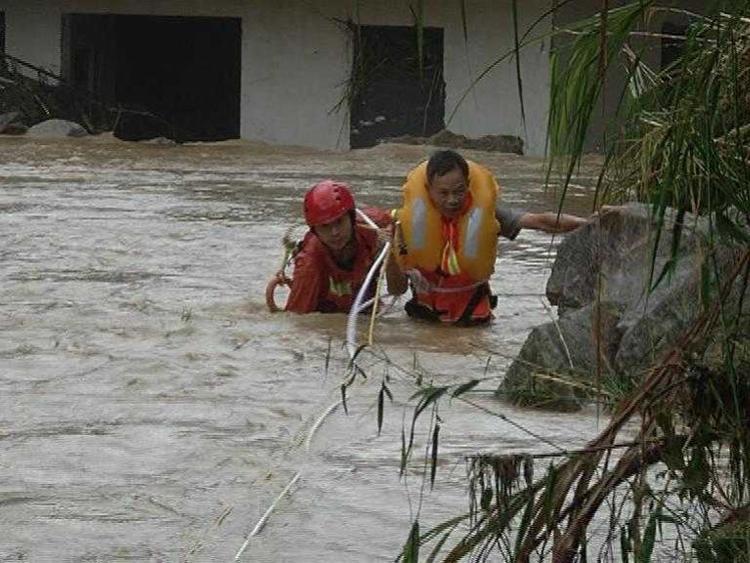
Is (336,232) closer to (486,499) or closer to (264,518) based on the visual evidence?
(264,518)

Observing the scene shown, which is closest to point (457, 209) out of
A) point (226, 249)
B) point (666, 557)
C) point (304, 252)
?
point (304, 252)

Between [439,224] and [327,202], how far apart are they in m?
0.60

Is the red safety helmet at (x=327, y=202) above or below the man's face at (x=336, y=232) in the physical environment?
above

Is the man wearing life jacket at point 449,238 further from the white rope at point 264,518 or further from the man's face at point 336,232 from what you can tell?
the white rope at point 264,518

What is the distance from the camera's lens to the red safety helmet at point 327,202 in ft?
28.9

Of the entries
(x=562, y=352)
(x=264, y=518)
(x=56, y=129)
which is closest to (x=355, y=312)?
(x=562, y=352)

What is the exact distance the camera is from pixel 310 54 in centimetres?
2352

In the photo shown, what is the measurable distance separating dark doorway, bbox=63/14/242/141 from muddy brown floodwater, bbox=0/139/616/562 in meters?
12.4

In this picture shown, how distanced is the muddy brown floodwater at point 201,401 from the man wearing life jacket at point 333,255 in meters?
0.16

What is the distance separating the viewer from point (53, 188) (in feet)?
52.7

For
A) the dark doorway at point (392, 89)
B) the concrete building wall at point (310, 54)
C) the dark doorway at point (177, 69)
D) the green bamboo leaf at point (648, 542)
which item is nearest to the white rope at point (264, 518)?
the green bamboo leaf at point (648, 542)

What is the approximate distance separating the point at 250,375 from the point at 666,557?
336 cm

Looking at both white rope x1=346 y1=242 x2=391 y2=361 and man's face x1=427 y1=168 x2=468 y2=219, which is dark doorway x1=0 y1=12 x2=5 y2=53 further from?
white rope x1=346 y1=242 x2=391 y2=361

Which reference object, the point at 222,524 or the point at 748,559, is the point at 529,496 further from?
the point at 222,524
